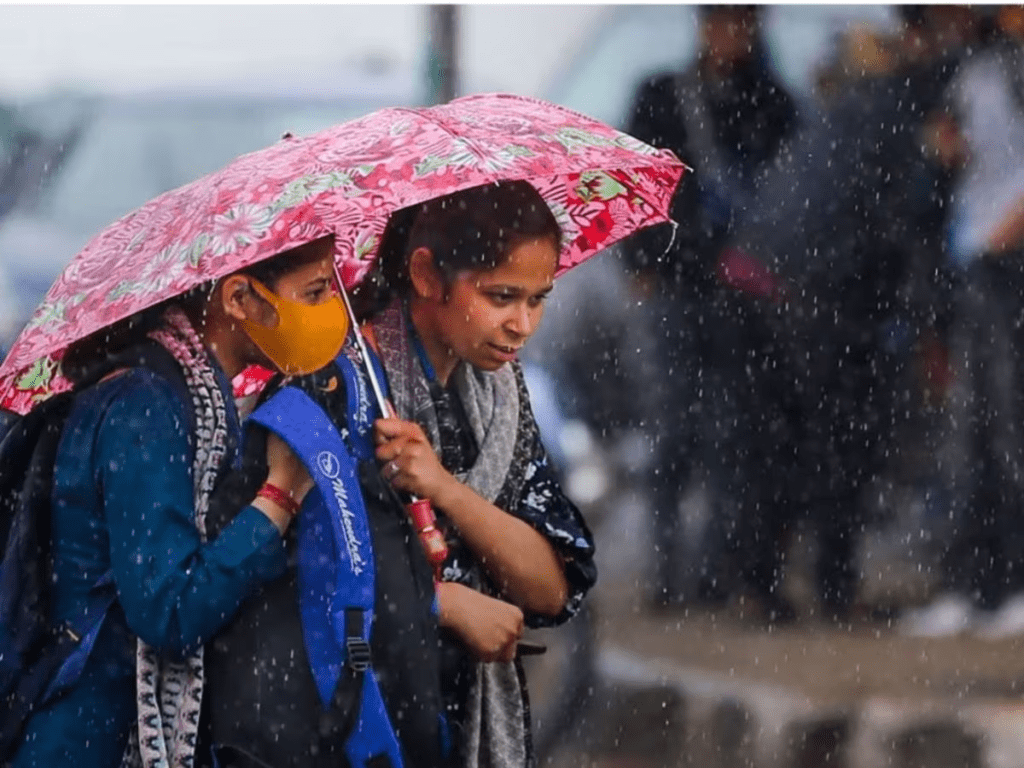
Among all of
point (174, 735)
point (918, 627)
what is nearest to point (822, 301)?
point (918, 627)

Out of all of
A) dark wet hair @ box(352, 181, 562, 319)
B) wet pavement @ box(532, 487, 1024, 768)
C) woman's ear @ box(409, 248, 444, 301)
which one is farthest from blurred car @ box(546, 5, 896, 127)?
woman's ear @ box(409, 248, 444, 301)

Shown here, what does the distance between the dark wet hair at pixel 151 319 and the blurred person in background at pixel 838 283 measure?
5.16 meters

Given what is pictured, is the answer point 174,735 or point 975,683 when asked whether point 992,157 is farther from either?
point 174,735

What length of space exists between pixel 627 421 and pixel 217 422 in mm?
5982

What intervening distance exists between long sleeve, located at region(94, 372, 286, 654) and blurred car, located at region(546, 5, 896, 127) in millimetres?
5337

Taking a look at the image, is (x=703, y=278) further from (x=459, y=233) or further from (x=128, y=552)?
(x=128, y=552)

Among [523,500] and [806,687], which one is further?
[806,687]

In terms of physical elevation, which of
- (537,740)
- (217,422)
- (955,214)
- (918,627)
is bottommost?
(918,627)

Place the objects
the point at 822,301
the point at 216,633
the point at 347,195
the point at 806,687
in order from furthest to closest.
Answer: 1. the point at 822,301
2. the point at 806,687
3. the point at 347,195
4. the point at 216,633

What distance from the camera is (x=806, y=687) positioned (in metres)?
8.37

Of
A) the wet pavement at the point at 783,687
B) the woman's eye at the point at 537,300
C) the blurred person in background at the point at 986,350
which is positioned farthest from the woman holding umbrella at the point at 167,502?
the blurred person in background at the point at 986,350

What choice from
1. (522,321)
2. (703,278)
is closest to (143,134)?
(703,278)

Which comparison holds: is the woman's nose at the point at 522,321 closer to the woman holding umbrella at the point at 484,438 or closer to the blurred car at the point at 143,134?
the woman holding umbrella at the point at 484,438

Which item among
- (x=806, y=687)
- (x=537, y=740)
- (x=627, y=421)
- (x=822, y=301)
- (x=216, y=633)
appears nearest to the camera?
(x=216, y=633)
